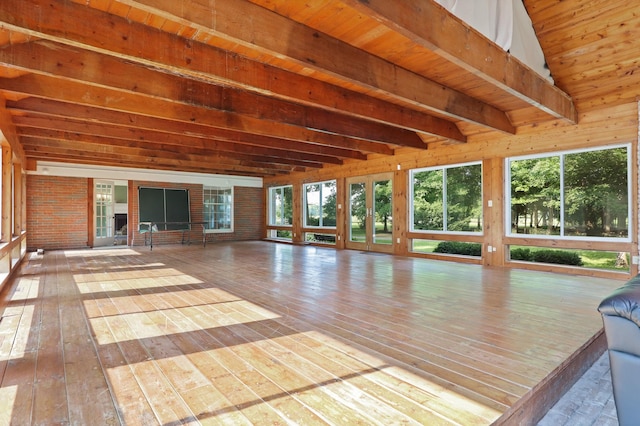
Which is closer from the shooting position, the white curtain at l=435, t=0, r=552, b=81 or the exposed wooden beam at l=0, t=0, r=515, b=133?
the exposed wooden beam at l=0, t=0, r=515, b=133

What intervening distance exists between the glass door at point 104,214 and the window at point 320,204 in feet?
19.0

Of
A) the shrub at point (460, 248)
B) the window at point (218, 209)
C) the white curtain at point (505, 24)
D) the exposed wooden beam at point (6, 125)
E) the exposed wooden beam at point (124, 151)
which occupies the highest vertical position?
the white curtain at point (505, 24)

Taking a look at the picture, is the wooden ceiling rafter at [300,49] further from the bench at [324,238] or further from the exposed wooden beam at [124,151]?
the bench at [324,238]

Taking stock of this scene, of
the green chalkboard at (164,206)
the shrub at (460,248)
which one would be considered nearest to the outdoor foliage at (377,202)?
the shrub at (460,248)

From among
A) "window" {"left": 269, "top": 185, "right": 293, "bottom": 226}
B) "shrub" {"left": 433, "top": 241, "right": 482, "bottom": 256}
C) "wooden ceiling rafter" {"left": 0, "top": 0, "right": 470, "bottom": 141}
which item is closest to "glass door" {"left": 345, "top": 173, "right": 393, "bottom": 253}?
"shrub" {"left": 433, "top": 241, "right": 482, "bottom": 256}

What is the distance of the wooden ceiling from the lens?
2.51 m

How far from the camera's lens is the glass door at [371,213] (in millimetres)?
8352

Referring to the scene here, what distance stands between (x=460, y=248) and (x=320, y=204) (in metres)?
4.41

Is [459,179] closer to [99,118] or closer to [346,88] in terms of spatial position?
[346,88]

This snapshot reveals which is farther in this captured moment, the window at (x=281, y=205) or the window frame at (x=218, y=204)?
the window at (x=281, y=205)

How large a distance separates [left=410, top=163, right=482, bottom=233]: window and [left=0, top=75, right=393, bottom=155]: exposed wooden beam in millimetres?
2915

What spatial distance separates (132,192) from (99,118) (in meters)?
5.87

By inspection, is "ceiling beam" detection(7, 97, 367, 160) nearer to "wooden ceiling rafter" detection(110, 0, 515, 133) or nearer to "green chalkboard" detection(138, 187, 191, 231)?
"wooden ceiling rafter" detection(110, 0, 515, 133)

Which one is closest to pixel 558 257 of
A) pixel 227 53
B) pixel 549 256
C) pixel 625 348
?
pixel 549 256
